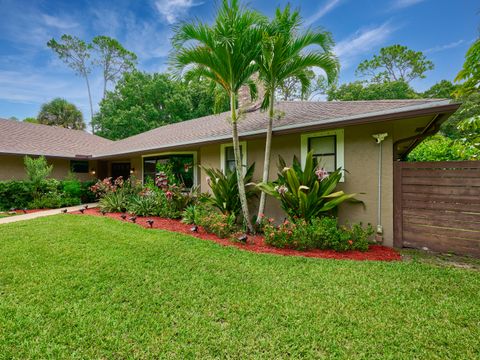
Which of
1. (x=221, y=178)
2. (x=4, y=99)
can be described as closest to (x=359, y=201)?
(x=221, y=178)

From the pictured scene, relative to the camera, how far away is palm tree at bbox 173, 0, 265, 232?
5160 mm

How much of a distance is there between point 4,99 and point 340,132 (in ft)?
97.5

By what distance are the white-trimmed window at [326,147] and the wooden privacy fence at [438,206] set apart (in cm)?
126

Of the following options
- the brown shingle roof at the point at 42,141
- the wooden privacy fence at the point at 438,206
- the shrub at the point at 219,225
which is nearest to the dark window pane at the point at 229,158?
the shrub at the point at 219,225

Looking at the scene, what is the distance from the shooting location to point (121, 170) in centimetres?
1492

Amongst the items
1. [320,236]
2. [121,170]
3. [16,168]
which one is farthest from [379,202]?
[16,168]

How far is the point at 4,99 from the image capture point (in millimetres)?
21312

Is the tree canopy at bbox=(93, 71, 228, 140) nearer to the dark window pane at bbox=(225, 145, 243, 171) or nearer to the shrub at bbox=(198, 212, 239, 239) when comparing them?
the dark window pane at bbox=(225, 145, 243, 171)

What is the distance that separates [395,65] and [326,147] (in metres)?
27.4

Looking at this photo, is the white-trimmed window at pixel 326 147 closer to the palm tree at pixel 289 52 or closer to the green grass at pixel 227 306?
the palm tree at pixel 289 52

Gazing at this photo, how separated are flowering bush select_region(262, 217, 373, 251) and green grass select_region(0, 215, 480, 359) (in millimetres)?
723

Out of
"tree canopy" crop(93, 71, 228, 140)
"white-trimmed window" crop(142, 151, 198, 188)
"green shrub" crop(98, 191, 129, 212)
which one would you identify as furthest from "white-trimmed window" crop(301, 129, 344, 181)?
"tree canopy" crop(93, 71, 228, 140)

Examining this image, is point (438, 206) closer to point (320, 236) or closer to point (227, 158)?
point (320, 236)

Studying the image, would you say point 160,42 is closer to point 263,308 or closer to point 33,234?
point 33,234
